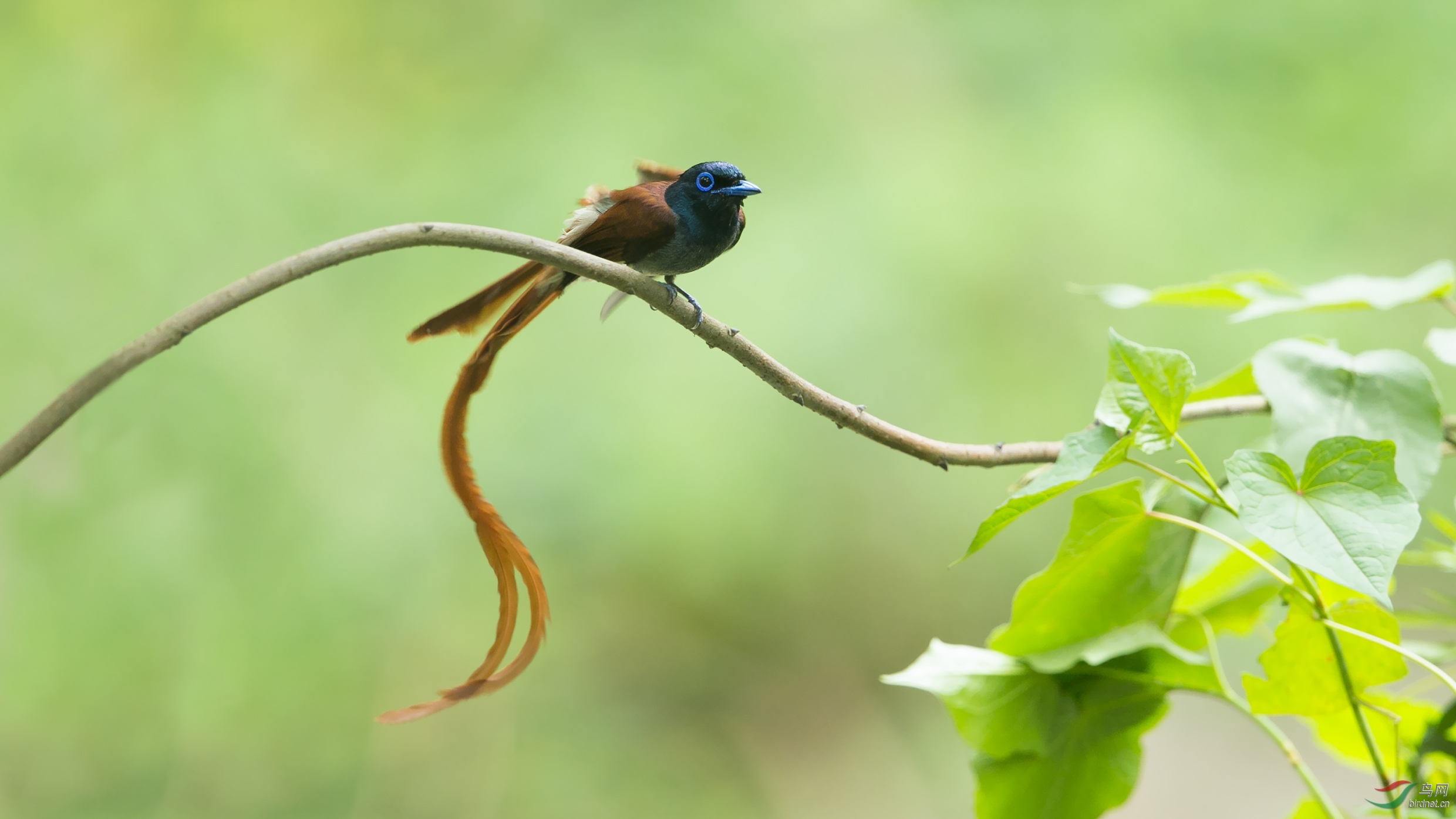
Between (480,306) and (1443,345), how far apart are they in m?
0.62

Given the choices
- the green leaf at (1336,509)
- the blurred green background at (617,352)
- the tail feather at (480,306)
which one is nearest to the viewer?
the green leaf at (1336,509)

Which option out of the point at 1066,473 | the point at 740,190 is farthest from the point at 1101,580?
the point at 740,190

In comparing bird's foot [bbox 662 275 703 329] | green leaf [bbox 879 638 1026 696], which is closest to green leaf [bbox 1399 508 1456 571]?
green leaf [bbox 879 638 1026 696]

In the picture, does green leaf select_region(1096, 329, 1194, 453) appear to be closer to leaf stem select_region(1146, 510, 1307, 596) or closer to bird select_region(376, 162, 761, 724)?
leaf stem select_region(1146, 510, 1307, 596)

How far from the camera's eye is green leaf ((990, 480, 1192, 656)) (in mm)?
598

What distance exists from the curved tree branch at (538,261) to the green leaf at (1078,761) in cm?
17

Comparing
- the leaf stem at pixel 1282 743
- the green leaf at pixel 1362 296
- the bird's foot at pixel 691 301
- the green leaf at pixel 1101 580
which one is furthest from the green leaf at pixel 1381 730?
the bird's foot at pixel 691 301

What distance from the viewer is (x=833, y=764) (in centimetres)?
195

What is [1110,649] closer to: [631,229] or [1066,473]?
[1066,473]

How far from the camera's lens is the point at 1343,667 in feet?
1.84

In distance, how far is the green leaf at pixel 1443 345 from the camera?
23.6 inches

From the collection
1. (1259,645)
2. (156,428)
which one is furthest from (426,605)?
(1259,645)

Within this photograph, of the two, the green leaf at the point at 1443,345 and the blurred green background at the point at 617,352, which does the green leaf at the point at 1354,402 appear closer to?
the green leaf at the point at 1443,345

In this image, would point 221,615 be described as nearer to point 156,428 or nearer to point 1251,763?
point 156,428
